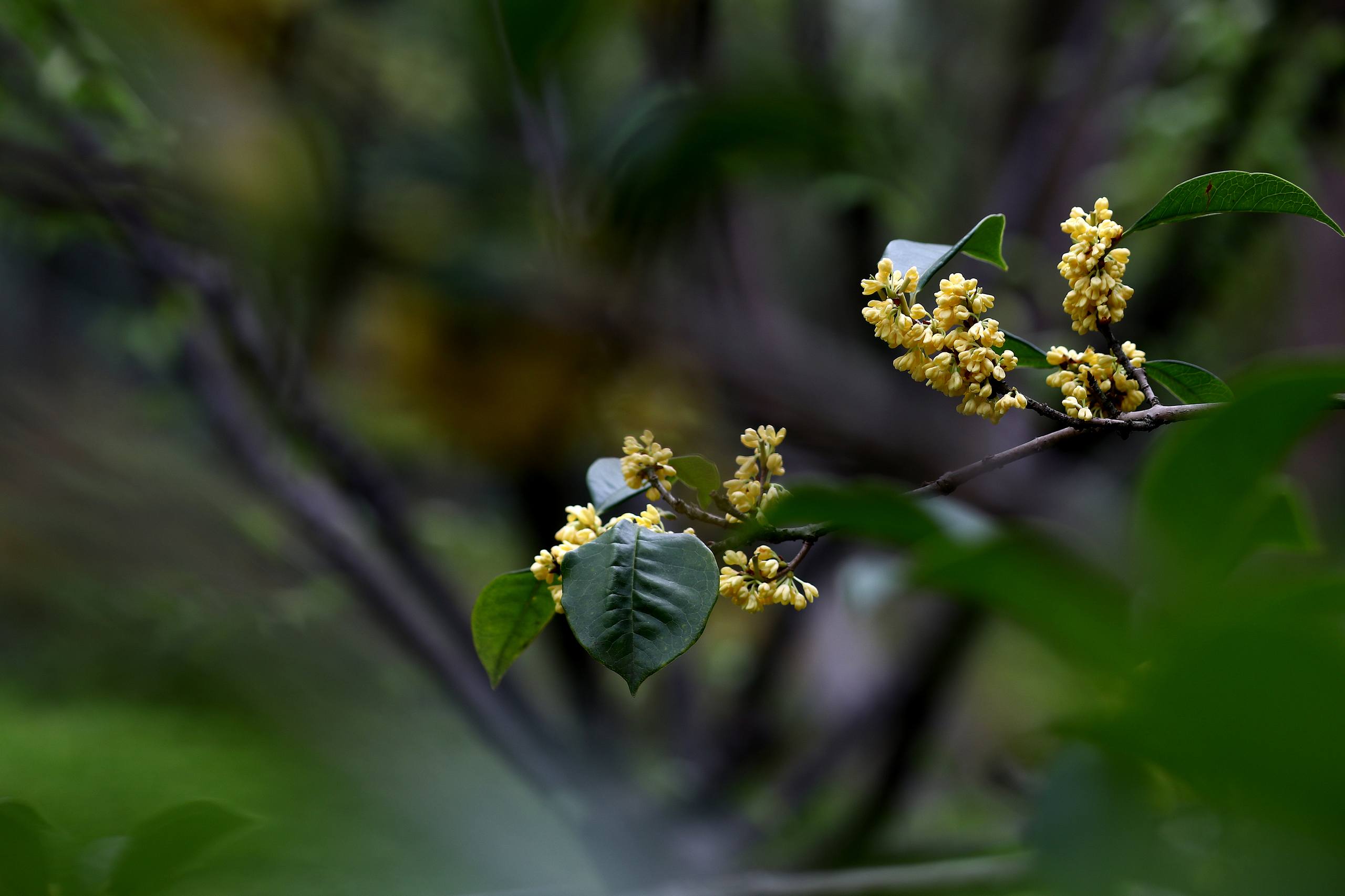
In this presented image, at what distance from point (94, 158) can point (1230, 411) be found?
88cm

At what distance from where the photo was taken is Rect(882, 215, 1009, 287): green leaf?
8.9 inches

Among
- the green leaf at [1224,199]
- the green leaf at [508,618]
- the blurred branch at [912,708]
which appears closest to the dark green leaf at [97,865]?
the green leaf at [508,618]

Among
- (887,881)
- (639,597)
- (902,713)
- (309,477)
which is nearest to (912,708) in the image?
(902,713)

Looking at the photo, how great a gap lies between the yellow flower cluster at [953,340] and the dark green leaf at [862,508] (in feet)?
0.39

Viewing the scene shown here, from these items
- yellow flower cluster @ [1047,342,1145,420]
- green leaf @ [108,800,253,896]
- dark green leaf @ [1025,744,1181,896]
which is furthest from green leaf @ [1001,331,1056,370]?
green leaf @ [108,800,253,896]

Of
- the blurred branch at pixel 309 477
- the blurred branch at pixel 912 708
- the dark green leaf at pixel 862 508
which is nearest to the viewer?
→ the dark green leaf at pixel 862 508

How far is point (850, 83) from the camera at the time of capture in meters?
1.16

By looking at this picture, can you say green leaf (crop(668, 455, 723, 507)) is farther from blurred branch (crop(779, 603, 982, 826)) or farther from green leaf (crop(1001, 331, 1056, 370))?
blurred branch (crop(779, 603, 982, 826))

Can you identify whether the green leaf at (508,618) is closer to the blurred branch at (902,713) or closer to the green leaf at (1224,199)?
the green leaf at (1224,199)

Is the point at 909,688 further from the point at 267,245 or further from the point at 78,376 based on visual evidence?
the point at 78,376

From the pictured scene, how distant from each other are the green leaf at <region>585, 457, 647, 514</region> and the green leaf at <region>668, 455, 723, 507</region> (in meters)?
0.01

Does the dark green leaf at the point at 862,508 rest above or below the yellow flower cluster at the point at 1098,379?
below

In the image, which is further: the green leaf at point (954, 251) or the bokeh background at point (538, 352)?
the bokeh background at point (538, 352)

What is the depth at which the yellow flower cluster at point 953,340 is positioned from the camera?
228mm
